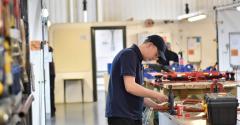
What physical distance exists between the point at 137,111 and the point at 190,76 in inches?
98.7

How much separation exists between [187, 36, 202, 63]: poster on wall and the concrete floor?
2.87 metres

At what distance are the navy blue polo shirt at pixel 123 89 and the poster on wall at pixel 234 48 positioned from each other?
6.96m

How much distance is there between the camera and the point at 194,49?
39.4 ft

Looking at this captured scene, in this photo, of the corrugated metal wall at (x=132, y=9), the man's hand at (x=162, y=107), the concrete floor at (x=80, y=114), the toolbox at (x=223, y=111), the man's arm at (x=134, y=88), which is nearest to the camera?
the toolbox at (x=223, y=111)

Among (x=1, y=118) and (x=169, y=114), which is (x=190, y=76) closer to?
(x=169, y=114)

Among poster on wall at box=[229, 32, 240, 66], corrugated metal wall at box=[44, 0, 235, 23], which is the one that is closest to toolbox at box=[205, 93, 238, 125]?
poster on wall at box=[229, 32, 240, 66]

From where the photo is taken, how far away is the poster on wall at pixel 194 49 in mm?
11992

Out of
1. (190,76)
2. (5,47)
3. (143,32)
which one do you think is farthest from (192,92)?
(143,32)

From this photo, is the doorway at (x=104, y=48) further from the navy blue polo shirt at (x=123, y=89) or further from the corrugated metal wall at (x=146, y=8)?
the navy blue polo shirt at (x=123, y=89)

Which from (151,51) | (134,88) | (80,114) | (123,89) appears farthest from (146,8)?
(134,88)

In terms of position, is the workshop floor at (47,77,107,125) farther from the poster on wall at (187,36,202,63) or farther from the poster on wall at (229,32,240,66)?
the poster on wall at (229,32,240,66)

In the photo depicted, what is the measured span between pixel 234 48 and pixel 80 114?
13.3ft

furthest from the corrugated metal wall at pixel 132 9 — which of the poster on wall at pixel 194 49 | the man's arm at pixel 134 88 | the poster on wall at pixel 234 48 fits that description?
the man's arm at pixel 134 88

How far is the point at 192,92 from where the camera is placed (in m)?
5.82
